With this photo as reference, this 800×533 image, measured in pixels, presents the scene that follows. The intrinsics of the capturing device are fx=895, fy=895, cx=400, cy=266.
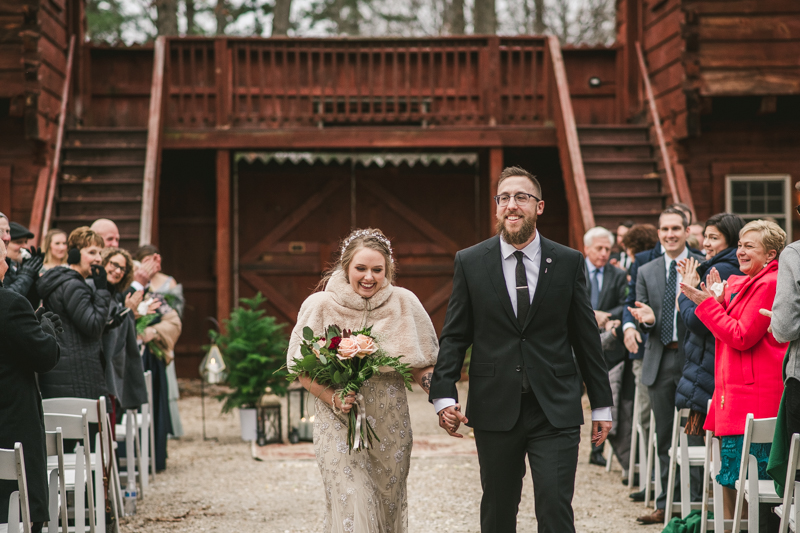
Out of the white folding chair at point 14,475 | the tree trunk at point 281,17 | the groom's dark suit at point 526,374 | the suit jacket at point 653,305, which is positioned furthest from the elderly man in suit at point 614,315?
the tree trunk at point 281,17

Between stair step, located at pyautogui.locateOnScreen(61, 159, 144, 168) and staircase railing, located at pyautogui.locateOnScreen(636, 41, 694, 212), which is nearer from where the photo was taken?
staircase railing, located at pyautogui.locateOnScreen(636, 41, 694, 212)

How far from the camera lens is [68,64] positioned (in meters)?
13.1

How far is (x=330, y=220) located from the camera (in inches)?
575

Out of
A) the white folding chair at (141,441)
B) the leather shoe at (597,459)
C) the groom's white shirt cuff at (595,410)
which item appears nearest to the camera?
the groom's white shirt cuff at (595,410)

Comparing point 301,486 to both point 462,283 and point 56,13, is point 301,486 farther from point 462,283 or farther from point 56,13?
point 56,13

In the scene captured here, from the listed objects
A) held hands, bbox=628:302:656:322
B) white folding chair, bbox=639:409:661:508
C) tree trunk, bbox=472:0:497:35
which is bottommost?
white folding chair, bbox=639:409:661:508

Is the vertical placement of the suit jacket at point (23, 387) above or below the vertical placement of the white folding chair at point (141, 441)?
above

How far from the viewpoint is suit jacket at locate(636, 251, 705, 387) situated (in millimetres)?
6234

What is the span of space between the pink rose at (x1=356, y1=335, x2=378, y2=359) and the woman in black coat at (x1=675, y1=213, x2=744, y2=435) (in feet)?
7.24

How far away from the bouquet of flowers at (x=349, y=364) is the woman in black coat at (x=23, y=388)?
3.90 feet

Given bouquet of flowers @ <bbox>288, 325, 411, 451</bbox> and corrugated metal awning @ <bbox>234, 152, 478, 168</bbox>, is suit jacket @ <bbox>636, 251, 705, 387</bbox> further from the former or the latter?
corrugated metal awning @ <bbox>234, 152, 478, 168</bbox>

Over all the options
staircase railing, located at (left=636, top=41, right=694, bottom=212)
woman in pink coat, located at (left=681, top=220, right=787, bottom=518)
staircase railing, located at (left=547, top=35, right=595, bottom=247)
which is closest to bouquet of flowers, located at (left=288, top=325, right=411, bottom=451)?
woman in pink coat, located at (left=681, top=220, right=787, bottom=518)

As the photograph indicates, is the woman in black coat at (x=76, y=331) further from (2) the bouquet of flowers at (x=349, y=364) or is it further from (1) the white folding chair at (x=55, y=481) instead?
(2) the bouquet of flowers at (x=349, y=364)

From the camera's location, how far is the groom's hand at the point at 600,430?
4.09 meters
